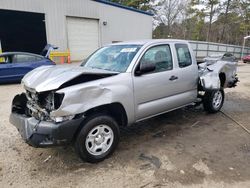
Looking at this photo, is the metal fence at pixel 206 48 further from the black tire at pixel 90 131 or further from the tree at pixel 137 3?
the black tire at pixel 90 131

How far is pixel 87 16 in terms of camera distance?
16.5m

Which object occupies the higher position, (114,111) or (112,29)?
(112,29)

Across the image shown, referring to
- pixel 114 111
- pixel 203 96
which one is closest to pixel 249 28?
pixel 203 96

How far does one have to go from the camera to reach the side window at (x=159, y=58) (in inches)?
149

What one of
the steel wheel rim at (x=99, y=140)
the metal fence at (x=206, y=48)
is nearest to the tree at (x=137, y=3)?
the metal fence at (x=206, y=48)

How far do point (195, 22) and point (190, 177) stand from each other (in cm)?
4287

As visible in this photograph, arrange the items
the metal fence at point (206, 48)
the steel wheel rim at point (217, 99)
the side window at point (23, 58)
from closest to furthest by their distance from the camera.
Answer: the steel wheel rim at point (217, 99)
the side window at point (23, 58)
the metal fence at point (206, 48)

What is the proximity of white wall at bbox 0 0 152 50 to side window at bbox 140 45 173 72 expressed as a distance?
495 inches

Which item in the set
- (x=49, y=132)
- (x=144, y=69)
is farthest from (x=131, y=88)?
(x=49, y=132)

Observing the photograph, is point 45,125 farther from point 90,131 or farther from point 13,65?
point 13,65

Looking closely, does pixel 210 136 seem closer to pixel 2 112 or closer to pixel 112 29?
pixel 2 112

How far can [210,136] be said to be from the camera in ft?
13.6

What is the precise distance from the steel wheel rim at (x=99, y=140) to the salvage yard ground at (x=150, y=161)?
20 cm

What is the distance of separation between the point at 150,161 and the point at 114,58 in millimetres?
1955
